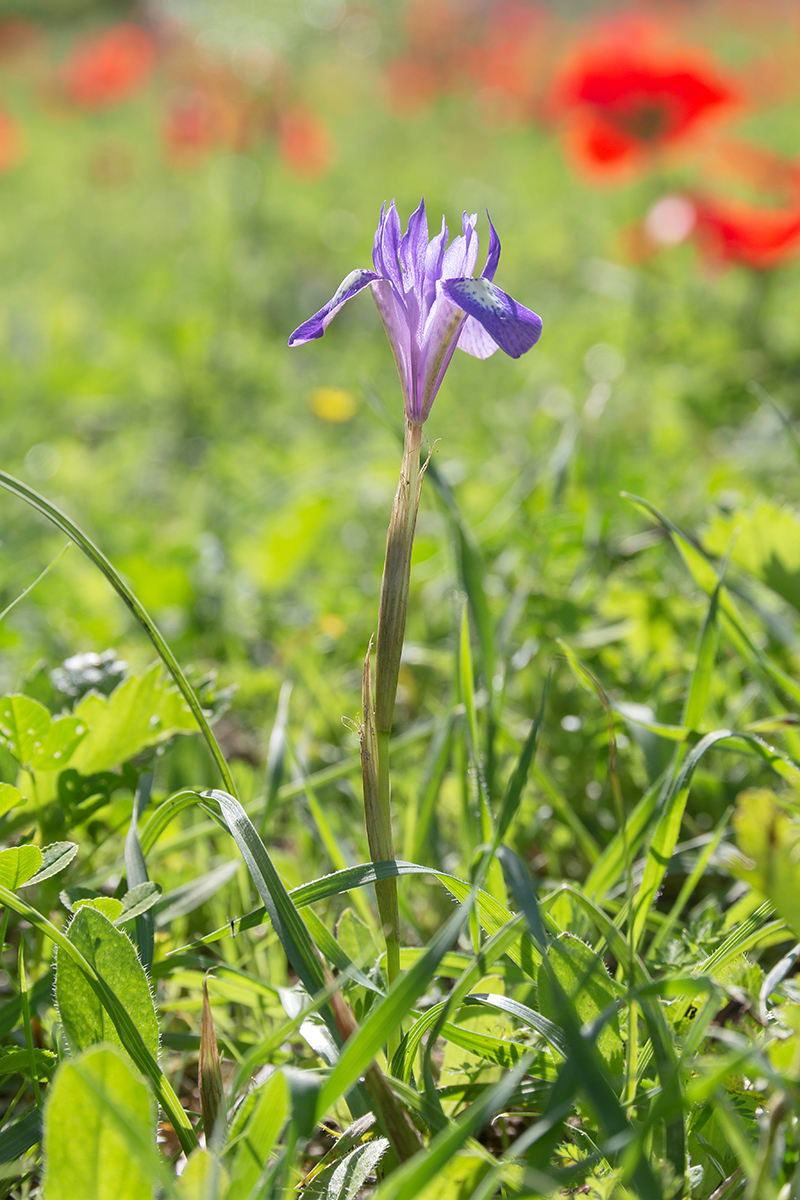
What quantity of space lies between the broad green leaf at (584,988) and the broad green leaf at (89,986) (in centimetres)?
41

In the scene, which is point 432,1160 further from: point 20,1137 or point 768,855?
point 20,1137

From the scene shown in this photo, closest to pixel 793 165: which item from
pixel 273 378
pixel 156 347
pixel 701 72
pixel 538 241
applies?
pixel 701 72

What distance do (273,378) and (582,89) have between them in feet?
6.65

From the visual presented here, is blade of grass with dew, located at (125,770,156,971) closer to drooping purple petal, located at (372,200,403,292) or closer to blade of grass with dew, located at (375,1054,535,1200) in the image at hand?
blade of grass with dew, located at (375,1054,535,1200)

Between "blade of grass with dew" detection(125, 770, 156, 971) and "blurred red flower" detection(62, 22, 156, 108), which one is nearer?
"blade of grass with dew" detection(125, 770, 156, 971)

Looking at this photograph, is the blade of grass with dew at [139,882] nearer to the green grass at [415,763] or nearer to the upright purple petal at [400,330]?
the green grass at [415,763]

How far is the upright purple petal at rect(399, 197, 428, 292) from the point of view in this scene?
90 cm

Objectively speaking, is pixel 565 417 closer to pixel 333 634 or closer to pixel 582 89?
pixel 333 634

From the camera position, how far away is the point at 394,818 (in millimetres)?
1586

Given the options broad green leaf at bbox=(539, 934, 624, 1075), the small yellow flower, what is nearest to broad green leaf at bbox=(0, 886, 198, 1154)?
broad green leaf at bbox=(539, 934, 624, 1075)

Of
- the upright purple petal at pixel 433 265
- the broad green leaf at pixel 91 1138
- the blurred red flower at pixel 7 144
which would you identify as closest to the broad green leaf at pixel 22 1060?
the broad green leaf at pixel 91 1138

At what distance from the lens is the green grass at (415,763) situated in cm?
84

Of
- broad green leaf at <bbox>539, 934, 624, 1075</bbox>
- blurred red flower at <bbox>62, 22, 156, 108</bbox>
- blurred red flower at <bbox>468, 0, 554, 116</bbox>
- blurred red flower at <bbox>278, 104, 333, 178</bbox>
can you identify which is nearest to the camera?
broad green leaf at <bbox>539, 934, 624, 1075</bbox>

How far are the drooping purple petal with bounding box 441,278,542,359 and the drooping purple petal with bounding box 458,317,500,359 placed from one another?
4.9 inches
